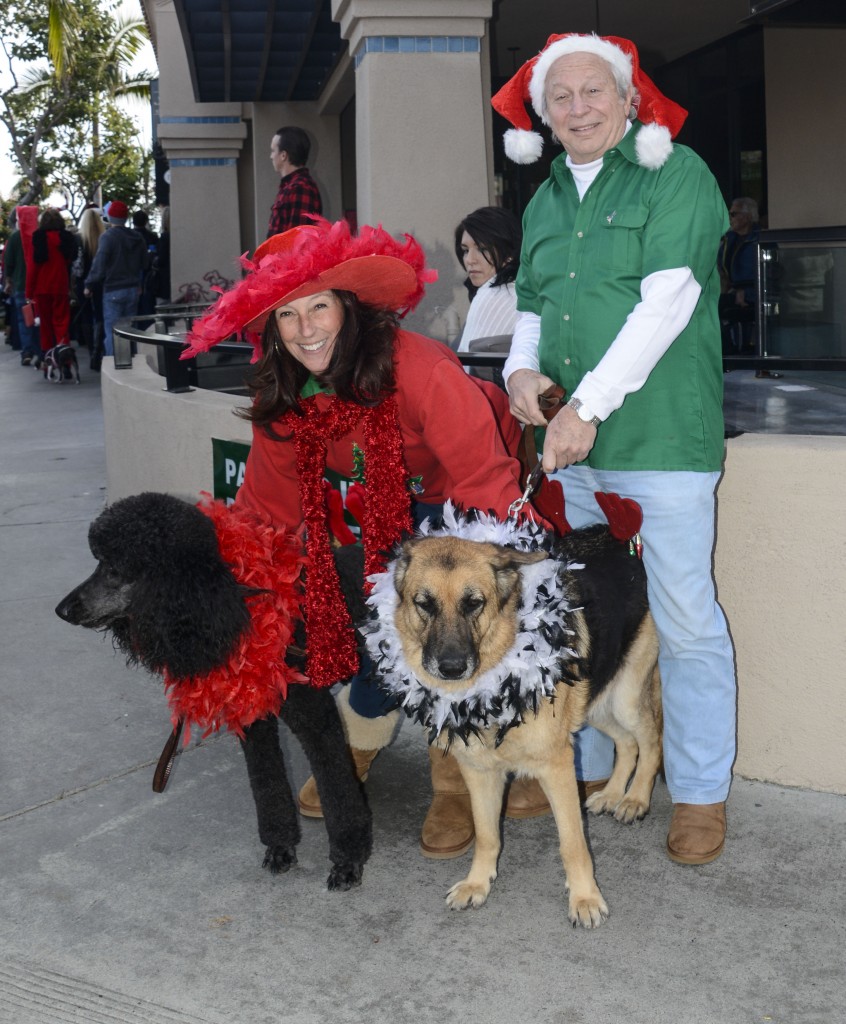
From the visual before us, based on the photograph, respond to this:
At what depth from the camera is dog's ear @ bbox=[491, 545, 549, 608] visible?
2988mm

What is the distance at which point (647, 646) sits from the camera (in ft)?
11.7

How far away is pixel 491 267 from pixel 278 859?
10.3 ft

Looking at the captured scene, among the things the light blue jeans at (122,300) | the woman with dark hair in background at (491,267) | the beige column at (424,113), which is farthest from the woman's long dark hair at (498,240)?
the light blue jeans at (122,300)

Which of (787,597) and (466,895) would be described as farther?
(787,597)

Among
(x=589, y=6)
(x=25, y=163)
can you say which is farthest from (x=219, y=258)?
(x=25, y=163)

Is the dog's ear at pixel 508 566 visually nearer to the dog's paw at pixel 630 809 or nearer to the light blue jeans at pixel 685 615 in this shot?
the light blue jeans at pixel 685 615

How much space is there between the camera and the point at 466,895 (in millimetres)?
3258

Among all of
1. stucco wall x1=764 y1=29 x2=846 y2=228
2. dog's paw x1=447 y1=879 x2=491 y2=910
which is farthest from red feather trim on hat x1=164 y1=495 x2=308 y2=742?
stucco wall x1=764 y1=29 x2=846 y2=228

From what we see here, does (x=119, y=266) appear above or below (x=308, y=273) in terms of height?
above

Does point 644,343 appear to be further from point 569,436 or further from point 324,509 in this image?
point 324,509

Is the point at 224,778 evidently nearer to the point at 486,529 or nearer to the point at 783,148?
the point at 486,529

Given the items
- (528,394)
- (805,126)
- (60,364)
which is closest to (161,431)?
(528,394)

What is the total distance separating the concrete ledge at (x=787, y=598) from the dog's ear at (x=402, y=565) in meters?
1.27

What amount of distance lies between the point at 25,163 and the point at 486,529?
37286mm
